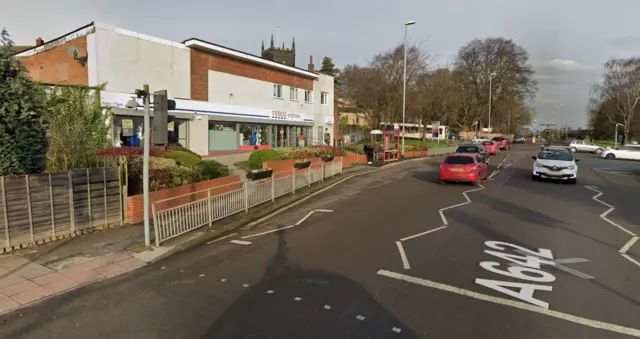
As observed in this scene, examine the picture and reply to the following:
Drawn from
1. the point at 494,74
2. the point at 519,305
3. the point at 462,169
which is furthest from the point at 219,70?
the point at 494,74

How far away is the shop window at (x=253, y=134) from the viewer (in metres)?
28.6

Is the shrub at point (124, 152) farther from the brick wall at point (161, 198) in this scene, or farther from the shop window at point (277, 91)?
the shop window at point (277, 91)

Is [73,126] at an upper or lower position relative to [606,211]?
upper

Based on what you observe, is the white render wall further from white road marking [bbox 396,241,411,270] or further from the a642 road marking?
the a642 road marking

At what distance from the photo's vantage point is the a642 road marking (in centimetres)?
547

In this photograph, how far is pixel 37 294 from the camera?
5.45 metres

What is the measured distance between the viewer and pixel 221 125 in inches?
1048

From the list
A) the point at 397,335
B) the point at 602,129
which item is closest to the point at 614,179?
the point at 397,335

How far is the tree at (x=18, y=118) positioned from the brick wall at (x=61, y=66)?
13.8 meters

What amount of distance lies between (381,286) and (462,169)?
12.2 meters

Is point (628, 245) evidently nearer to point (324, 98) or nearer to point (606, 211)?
point (606, 211)

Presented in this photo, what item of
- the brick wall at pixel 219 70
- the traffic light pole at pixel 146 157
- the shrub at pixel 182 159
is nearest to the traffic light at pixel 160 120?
the traffic light pole at pixel 146 157

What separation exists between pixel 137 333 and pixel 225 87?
79.4 ft

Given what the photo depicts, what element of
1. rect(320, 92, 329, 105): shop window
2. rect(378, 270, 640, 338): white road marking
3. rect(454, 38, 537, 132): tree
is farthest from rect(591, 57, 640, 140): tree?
rect(378, 270, 640, 338): white road marking
